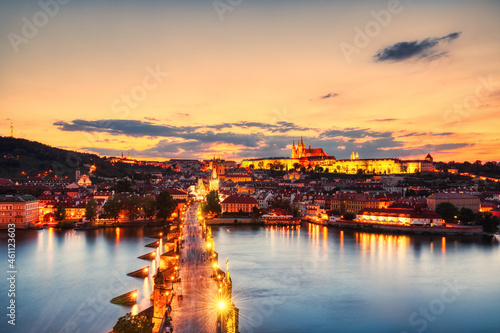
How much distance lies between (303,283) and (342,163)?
4060 cm

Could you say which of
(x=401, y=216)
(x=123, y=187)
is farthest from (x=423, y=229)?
(x=123, y=187)

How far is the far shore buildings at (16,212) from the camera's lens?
50.7ft

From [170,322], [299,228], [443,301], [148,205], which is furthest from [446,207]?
[170,322]

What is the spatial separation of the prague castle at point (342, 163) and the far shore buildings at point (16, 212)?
3527cm

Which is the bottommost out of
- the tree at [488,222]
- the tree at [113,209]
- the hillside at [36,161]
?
the tree at [488,222]

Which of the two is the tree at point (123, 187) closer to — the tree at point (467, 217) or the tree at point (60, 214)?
the tree at point (60, 214)

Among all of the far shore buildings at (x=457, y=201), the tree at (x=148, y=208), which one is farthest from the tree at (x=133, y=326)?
the far shore buildings at (x=457, y=201)

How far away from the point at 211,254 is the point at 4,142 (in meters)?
35.1

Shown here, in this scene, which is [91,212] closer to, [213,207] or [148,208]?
[148,208]

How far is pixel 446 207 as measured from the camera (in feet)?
56.1

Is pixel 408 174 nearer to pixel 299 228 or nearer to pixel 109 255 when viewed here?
pixel 299 228

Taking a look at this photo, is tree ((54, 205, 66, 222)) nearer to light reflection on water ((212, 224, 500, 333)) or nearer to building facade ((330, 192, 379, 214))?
light reflection on water ((212, 224, 500, 333))

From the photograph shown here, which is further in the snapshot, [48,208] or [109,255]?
[48,208]

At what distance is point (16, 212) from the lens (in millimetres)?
15688
